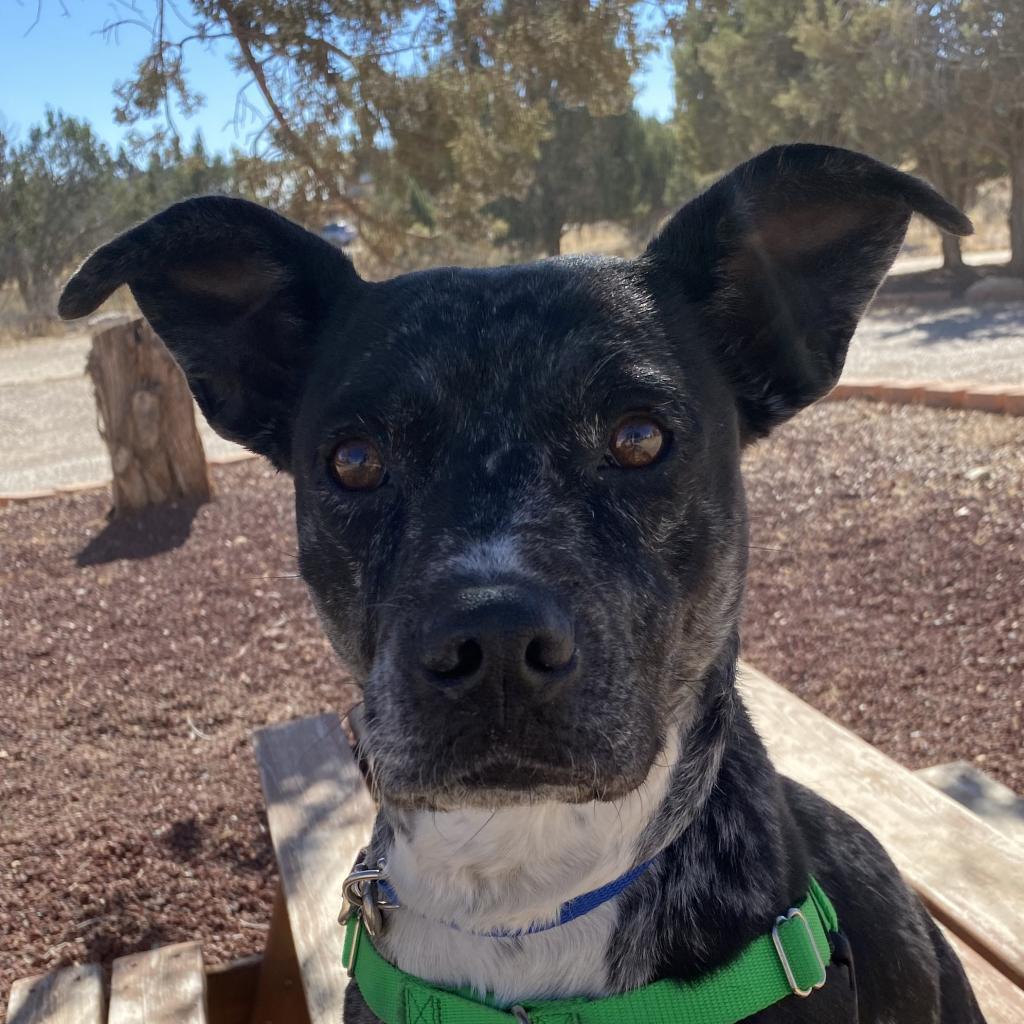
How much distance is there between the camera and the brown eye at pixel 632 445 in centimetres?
217

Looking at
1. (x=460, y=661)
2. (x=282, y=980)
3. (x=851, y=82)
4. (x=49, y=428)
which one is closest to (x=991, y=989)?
(x=460, y=661)

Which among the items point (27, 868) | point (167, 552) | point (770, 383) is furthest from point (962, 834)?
point (167, 552)

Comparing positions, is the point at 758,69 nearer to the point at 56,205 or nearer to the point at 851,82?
the point at 851,82

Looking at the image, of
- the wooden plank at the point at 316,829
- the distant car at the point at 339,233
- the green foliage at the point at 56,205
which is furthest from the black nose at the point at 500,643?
the green foliage at the point at 56,205

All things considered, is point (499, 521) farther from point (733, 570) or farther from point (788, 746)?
point (788, 746)

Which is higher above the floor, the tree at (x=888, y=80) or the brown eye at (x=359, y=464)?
the tree at (x=888, y=80)

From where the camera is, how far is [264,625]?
6145 millimetres

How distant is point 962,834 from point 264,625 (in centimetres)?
427

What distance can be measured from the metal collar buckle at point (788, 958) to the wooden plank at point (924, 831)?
878 millimetres

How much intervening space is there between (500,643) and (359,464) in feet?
2.55

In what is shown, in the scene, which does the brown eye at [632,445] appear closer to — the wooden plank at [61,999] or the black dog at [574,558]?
the black dog at [574,558]

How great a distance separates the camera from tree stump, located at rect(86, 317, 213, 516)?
26.3ft

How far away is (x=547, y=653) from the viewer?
1664mm

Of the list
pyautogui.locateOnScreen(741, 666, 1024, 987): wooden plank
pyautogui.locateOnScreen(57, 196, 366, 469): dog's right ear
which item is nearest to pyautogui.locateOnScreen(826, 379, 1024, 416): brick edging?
pyautogui.locateOnScreen(741, 666, 1024, 987): wooden plank
